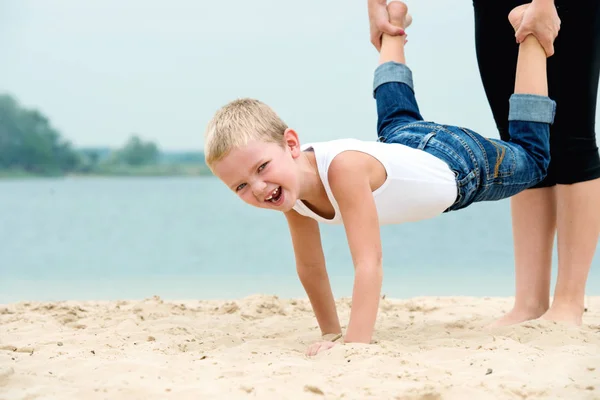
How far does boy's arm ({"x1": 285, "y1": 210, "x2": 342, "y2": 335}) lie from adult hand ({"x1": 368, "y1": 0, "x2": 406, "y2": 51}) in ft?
2.33

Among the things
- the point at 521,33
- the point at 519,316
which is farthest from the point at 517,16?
the point at 519,316

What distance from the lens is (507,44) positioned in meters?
2.17

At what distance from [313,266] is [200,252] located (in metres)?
3.93

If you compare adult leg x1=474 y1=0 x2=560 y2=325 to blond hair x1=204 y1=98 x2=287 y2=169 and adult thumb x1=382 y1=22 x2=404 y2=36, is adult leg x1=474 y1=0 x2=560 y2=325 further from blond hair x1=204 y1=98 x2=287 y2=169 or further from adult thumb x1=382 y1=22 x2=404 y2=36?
blond hair x1=204 y1=98 x2=287 y2=169

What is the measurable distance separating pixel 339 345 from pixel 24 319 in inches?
48.2

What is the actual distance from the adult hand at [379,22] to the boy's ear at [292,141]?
641 mm

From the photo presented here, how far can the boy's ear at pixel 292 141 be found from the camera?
5.97ft

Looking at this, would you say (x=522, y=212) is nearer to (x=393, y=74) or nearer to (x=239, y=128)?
(x=393, y=74)

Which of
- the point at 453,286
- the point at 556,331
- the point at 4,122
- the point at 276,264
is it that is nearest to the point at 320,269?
the point at 556,331

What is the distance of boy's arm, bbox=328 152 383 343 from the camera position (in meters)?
1.68

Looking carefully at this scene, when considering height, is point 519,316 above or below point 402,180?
below

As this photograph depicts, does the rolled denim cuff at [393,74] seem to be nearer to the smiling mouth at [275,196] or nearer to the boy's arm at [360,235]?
the boy's arm at [360,235]

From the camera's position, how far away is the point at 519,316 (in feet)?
7.00

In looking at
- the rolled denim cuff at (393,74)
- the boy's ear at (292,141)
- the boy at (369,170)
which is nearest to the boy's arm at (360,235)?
the boy at (369,170)
